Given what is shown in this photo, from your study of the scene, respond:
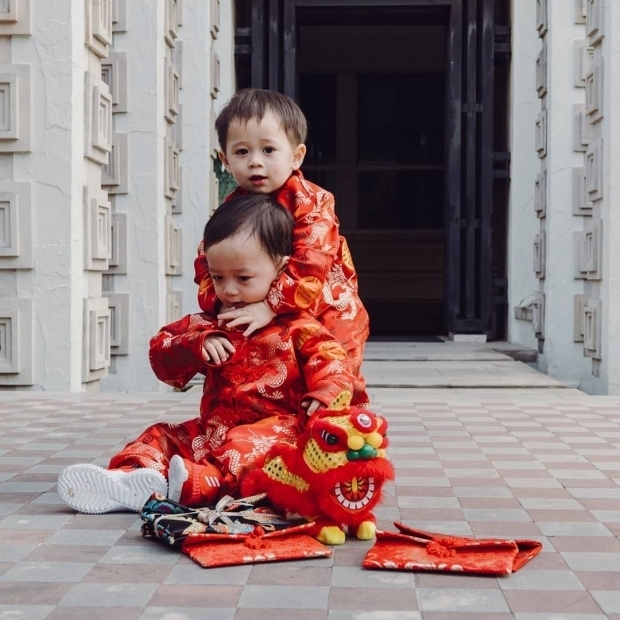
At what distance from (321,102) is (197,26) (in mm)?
5653

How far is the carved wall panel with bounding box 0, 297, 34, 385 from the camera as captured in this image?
18.1ft

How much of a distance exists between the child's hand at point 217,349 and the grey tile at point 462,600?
917 millimetres

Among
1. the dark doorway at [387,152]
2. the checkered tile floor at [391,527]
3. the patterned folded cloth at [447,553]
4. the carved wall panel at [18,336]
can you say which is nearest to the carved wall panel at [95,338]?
the carved wall panel at [18,336]

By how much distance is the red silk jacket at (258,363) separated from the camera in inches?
Answer: 108

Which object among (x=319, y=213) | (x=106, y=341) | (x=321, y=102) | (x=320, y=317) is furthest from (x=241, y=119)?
(x=321, y=102)

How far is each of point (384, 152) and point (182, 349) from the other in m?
11.9

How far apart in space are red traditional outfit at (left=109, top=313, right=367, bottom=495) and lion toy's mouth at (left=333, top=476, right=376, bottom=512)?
34cm

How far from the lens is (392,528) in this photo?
8.34 ft

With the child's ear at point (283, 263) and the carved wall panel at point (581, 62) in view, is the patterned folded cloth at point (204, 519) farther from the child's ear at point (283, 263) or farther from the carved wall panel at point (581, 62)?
the carved wall panel at point (581, 62)

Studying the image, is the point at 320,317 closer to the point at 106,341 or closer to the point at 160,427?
the point at 160,427

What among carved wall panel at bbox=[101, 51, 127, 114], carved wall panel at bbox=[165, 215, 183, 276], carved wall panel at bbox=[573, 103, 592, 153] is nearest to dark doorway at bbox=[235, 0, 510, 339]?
carved wall panel at bbox=[573, 103, 592, 153]

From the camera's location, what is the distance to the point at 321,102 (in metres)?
14.2

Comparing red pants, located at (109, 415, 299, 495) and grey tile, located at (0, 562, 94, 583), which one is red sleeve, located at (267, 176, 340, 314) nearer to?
red pants, located at (109, 415, 299, 495)

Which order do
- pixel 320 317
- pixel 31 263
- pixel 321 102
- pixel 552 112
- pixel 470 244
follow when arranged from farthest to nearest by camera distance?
pixel 321 102 < pixel 470 244 < pixel 552 112 < pixel 31 263 < pixel 320 317
